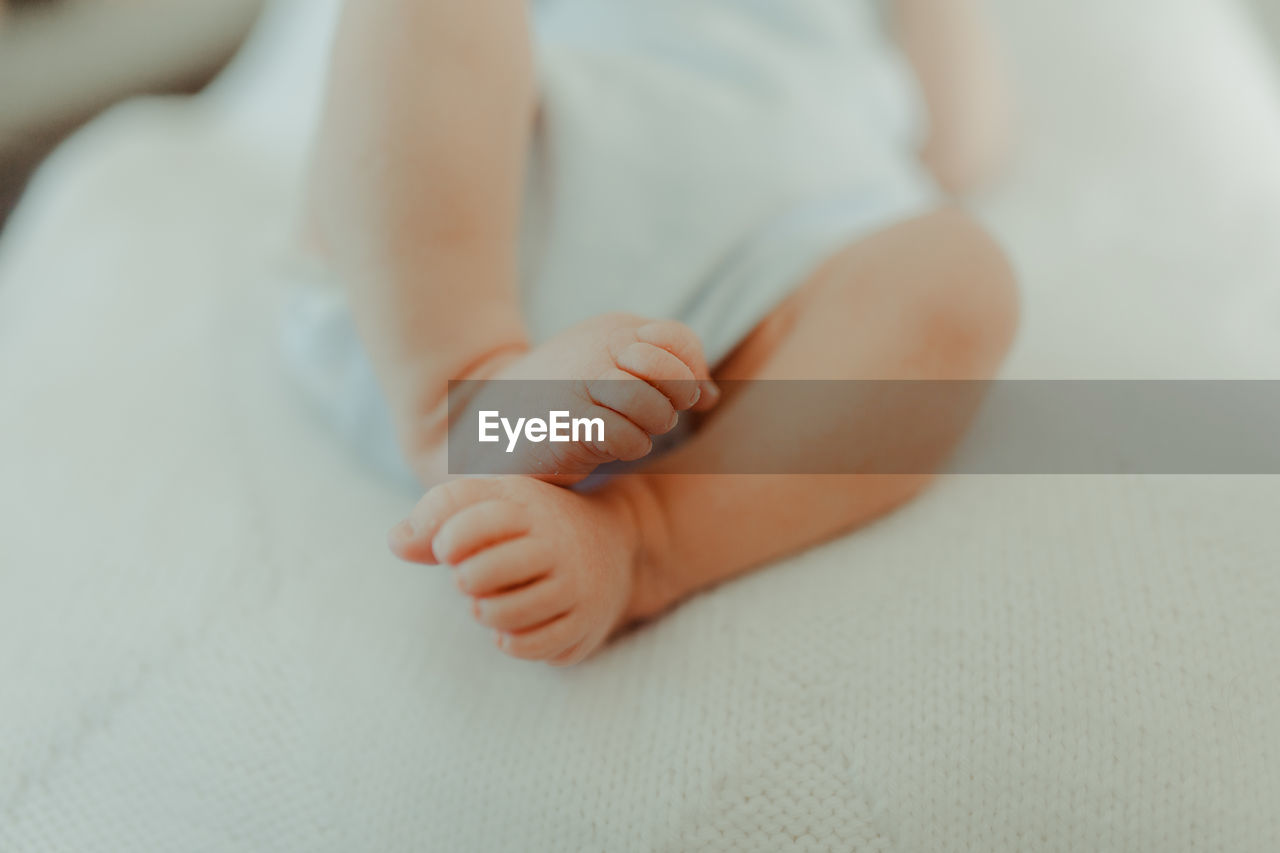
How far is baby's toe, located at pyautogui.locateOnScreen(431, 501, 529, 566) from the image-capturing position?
0.33m

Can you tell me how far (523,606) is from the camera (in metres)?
0.33

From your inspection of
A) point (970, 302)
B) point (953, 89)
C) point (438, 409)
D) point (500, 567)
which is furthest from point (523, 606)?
point (953, 89)

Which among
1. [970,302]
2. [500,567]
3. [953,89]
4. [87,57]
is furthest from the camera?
[87,57]

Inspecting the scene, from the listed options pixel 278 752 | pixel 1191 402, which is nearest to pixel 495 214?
pixel 278 752

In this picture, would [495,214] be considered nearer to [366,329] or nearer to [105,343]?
[366,329]

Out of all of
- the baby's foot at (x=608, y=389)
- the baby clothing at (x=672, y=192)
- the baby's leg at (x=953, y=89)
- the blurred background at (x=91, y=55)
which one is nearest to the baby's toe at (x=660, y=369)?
the baby's foot at (x=608, y=389)

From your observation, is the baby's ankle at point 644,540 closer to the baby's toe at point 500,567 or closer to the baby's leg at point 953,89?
the baby's toe at point 500,567

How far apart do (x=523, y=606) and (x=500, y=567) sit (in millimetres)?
18

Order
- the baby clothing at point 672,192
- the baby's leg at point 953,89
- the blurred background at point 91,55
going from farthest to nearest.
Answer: the blurred background at point 91,55
the baby's leg at point 953,89
the baby clothing at point 672,192

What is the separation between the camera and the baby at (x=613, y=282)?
1.14 feet

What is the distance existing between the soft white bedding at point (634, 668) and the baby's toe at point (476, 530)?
0.31ft

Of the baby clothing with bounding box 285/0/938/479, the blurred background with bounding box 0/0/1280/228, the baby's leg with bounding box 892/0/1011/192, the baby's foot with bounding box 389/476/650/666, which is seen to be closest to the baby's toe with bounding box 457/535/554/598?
the baby's foot with bounding box 389/476/650/666

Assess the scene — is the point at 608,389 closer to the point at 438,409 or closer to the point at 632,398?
→ the point at 632,398

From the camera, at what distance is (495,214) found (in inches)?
16.7
